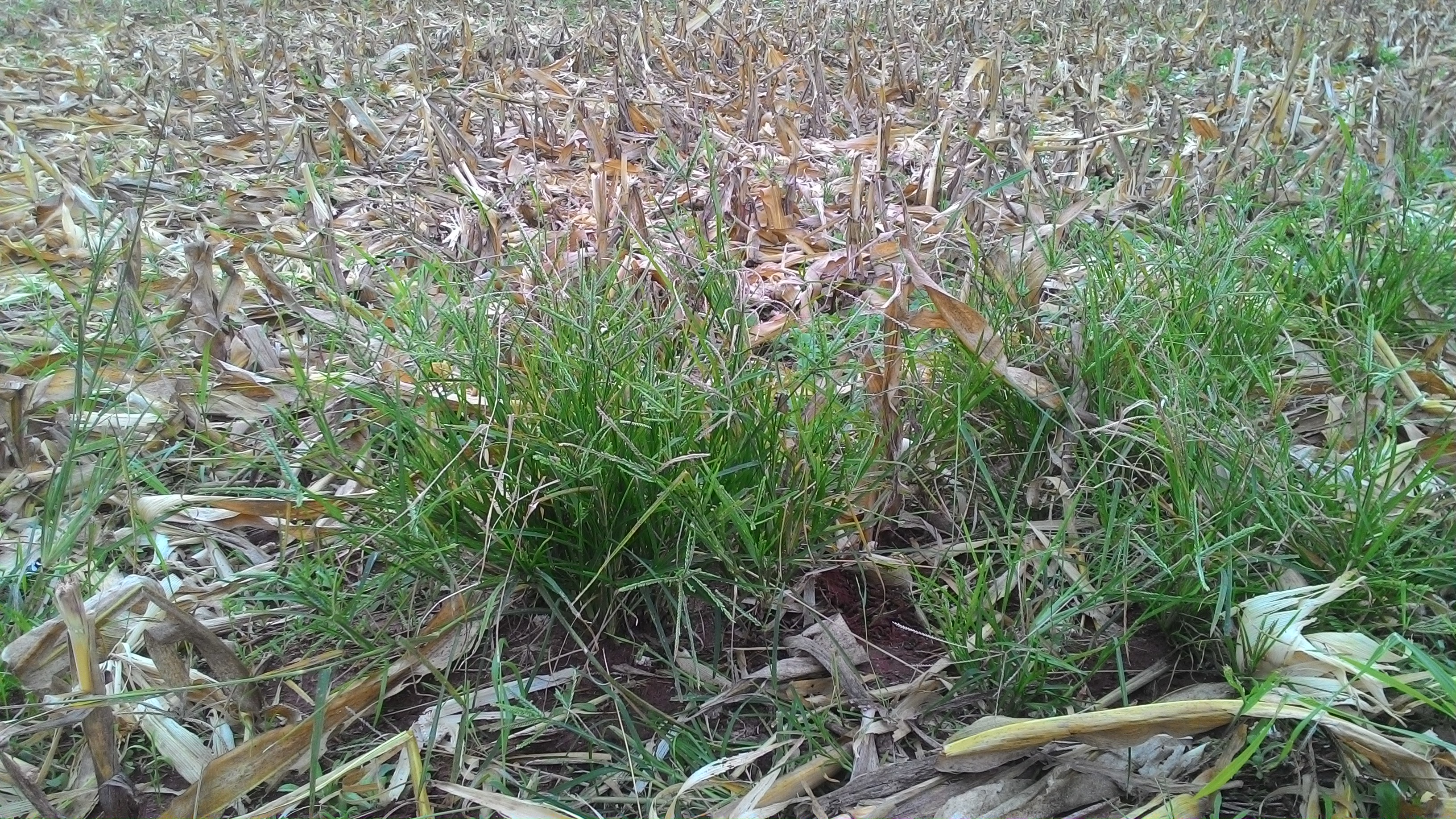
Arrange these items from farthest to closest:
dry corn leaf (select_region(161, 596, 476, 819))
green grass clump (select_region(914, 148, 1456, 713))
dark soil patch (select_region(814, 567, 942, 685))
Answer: dark soil patch (select_region(814, 567, 942, 685)) → green grass clump (select_region(914, 148, 1456, 713)) → dry corn leaf (select_region(161, 596, 476, 819))

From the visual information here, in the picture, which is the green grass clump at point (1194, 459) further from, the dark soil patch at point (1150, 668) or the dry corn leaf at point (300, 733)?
the dry corn leaf at point (300, 733)

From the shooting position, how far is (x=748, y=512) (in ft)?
4.30

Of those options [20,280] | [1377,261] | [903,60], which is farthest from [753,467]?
[903,60]

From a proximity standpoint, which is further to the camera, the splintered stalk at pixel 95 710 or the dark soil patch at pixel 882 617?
the dark soil patch at pixel 882 617

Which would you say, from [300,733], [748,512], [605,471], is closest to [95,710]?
[300,733]

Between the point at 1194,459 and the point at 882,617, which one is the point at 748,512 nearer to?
the point at 882,617

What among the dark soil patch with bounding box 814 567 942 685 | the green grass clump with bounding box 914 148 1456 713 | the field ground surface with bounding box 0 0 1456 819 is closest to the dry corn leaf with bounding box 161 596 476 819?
the field ground surface with bounding box 0 0 1456 819

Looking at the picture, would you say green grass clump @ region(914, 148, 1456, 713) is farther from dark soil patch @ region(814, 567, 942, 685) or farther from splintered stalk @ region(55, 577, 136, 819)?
splintered stalk @ region(55, 577, 136, 819)

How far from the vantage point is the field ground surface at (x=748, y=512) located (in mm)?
1098

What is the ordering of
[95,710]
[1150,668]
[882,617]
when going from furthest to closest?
[882,617], [1150,668], [95,710]

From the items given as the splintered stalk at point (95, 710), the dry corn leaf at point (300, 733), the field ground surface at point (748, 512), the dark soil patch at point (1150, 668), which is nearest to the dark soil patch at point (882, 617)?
the field ground surface at point (748, 512)

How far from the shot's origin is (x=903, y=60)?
4020 millimetres

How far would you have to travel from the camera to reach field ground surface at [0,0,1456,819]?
110cm

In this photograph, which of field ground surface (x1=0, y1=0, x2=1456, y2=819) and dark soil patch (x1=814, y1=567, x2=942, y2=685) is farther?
dark soil patch (x1=814, y1=567, x2=942, y2=685)
